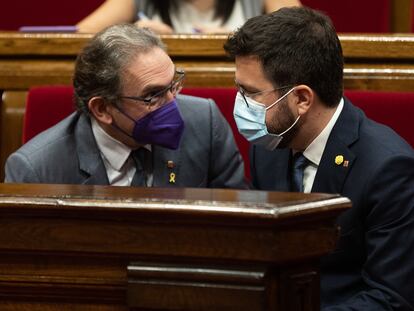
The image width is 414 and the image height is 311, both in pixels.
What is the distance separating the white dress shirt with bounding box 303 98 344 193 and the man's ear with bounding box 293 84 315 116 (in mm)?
36

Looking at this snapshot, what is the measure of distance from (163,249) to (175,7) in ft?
3.85

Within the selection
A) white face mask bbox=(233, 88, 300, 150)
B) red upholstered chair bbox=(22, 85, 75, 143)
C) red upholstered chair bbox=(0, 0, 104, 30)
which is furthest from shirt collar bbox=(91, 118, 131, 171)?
red upholstered chair bbox=(0, 0, 104, 30)

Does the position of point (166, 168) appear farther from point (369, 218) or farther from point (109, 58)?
point (369, 218)

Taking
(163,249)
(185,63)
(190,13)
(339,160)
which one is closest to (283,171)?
(339,160)

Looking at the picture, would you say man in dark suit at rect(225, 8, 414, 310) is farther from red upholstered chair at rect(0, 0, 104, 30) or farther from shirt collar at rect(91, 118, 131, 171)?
red upholstered chair at rect(0, 0, 104, 30)

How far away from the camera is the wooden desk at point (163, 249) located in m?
0.68

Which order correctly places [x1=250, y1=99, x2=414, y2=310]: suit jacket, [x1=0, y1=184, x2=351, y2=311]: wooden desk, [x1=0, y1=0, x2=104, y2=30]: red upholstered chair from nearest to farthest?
[x1=0, y1=184, x2=351, y2=311]: wooden desk → [x1=250, y1=99, x2=414, y2=310]: suit jacket → [x1=0, y1=0, x2=104, y2=30]: red upholstered chair

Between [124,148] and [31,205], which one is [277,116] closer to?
[124,148]

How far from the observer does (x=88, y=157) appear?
4.25ft

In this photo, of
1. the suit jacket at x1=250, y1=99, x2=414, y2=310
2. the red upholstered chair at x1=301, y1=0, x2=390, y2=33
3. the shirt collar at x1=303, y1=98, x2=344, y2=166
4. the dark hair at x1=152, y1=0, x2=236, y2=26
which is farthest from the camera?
the red upholstered chair at x1=301, y1=0, x2=390, y2=33

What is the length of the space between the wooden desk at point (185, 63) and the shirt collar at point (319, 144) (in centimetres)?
29

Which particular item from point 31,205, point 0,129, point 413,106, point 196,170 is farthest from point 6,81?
point 31,205

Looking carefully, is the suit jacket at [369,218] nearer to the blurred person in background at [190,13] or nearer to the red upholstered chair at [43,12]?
the blurred person in background at [190,13]

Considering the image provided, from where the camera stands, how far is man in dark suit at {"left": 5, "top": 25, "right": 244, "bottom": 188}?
130 cm
